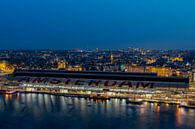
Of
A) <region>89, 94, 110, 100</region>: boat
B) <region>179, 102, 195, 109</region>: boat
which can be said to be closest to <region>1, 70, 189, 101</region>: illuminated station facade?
<region>89, 94, 110, 100</region>: boat

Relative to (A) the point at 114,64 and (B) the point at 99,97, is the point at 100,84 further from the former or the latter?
(A) the point at 114,64

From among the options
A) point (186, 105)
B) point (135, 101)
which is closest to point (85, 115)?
point (135, 101)

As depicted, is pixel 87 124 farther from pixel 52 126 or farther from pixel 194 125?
pixel 194 125

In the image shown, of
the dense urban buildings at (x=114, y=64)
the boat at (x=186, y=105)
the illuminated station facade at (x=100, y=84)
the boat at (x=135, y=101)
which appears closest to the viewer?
the boat at (x=186, y=105)

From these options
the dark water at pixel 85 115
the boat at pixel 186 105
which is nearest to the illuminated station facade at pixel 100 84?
the boat at pixel 186 105

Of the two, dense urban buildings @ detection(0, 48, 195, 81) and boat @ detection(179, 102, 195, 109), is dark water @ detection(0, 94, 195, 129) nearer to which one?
boat @ detection(179, 102, 195, 109)

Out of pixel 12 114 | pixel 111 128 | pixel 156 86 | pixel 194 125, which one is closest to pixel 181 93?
pixel 156 86

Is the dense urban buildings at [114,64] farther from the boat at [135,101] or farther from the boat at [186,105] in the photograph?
the boat at [135,101]
